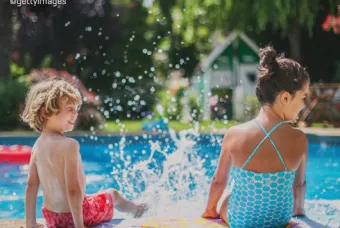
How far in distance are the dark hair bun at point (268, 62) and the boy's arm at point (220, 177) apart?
310 millimetres

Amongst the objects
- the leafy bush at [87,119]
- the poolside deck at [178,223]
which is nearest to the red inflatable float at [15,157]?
the poolside deck at [178,223]

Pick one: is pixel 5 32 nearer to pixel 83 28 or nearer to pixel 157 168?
pixel 83 28

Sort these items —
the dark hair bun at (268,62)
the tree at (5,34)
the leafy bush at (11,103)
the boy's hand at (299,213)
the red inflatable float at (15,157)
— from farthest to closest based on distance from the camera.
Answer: the tree at (5,34) → the leafy bush at (11,103) → the red inflatable float at (15,157) → the boy's hand at (299,213) → the dark hair bun at (268,62)

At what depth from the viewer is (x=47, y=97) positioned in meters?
Result: 2.55

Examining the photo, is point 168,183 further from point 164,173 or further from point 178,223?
point 178,223

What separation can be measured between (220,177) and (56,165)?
73cm

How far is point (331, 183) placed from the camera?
5.79 meters

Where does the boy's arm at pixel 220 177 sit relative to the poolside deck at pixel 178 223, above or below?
above

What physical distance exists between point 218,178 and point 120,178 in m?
3.59

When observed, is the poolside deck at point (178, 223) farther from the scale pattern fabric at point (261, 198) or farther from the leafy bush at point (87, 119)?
the leafy bush at point (87, 119)

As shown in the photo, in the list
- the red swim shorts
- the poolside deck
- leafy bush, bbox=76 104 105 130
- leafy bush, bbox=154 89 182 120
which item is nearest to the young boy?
A: the red swim shorts

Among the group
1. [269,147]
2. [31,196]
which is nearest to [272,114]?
[269,147]

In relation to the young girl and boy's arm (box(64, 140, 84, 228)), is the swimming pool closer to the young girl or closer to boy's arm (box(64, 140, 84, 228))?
the young girl

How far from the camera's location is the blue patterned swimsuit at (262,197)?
8.17ft
